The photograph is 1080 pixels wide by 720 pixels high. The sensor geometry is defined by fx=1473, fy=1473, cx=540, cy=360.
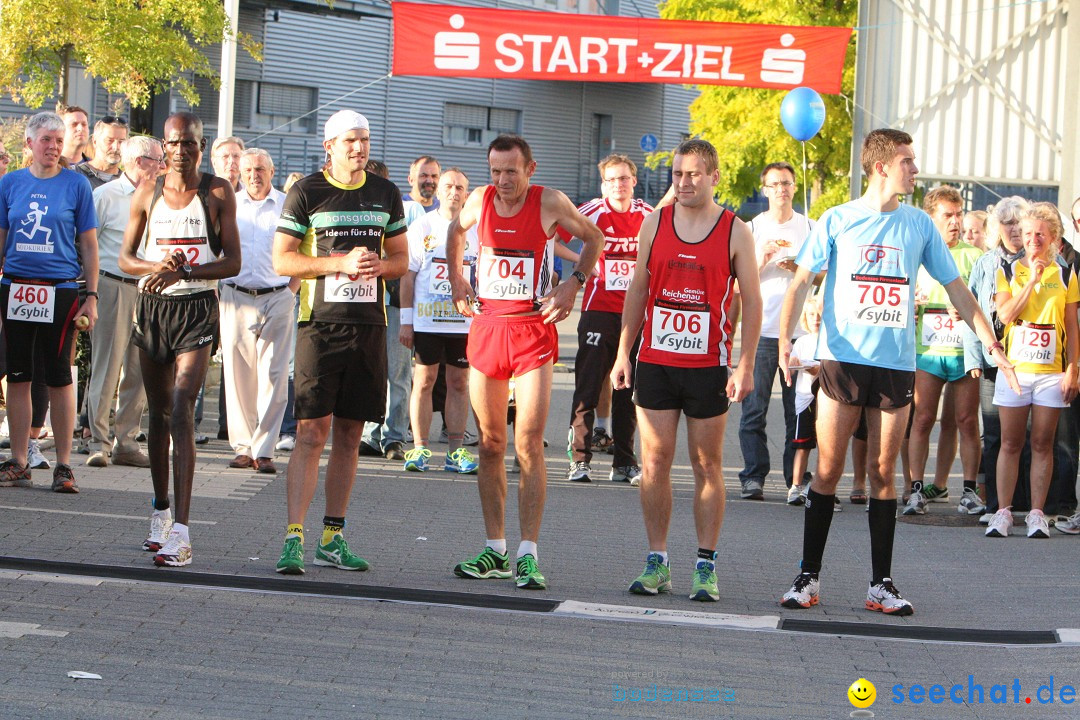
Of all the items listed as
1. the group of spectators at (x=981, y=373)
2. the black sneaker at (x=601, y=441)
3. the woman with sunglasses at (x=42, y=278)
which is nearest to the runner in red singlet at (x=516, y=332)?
the group of spectators at (x=981, y=373)

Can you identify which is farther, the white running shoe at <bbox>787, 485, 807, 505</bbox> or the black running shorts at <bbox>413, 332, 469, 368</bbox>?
the black running shorts at <bbox>413, 332, 469, 368</bbox>

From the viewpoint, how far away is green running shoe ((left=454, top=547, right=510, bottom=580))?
743cm

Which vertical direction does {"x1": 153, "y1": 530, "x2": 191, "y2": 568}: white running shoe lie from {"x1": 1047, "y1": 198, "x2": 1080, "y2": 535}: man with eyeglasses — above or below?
below

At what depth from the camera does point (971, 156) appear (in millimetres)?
16453

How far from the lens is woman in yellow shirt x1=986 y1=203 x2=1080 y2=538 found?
927 centimetres

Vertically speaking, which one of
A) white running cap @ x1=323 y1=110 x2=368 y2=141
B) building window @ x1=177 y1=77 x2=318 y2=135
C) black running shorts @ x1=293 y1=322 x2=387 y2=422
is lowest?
black running shorts @ x1=293 y1=322 x2=387 y2=422

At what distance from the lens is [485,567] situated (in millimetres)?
7449

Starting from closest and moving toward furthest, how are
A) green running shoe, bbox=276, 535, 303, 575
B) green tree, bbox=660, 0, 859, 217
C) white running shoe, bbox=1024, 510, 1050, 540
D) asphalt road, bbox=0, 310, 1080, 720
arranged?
asphalt road, bbox=0, 310, 1080, 720 < green running shoe, bbox=276, 535, 303, 575 < white running shoe, bbox=1024, 510, 1050, 540 < green tree, bbox=660, 0, 859, 217

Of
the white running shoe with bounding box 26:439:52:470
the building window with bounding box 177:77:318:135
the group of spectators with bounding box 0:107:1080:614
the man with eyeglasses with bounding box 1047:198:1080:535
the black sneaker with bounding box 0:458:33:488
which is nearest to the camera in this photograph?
the group of spectators with bounding box 0:107:1080:614

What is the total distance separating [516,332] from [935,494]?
473 centimetres

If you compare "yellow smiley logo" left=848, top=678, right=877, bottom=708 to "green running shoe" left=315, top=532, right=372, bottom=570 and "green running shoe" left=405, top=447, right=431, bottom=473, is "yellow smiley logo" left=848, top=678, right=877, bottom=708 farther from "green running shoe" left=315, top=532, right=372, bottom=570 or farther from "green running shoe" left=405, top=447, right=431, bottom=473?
"green running shoe" left=405, top=447, right=431, bottom=473

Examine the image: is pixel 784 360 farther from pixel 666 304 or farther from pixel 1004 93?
pixel 1004 93

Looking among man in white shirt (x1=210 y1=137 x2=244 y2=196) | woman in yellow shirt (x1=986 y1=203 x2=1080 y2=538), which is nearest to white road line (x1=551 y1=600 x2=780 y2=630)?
woman in yellow shirt (x1=986 y1=203 x2=1080 y2=538)

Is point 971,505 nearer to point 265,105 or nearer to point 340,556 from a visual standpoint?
point 340,556
